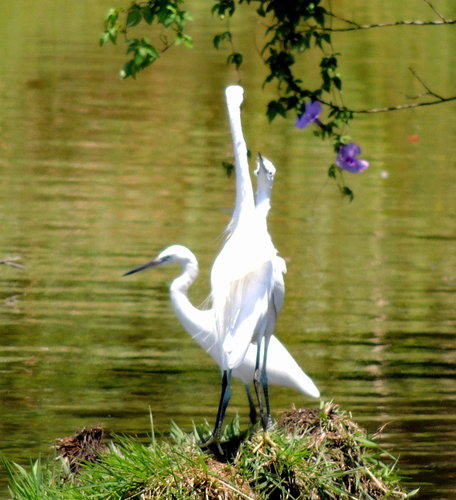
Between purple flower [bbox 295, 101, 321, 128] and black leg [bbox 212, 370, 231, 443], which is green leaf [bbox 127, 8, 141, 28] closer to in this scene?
purple flower [bbox 295, 101, 321, 128]

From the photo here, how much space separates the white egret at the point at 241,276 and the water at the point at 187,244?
5.15ft

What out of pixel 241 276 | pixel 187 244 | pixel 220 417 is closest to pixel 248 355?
pixel 241 276

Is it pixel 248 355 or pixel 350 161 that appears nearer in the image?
pixel 350 161

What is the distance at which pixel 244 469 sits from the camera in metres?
5.09

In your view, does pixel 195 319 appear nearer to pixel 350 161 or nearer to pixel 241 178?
pixel 350 161

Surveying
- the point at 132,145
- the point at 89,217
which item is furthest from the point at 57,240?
the point at 132,145

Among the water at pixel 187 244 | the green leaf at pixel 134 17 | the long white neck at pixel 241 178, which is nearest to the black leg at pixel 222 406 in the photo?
the long white neck at pixel 241 178

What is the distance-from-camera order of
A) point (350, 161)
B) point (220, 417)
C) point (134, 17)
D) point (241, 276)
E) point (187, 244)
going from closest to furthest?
1. point (220, 417)
2. point (241, 276)
3. point (134, 17)
4. point (350, 161)
5. point (187, 244)

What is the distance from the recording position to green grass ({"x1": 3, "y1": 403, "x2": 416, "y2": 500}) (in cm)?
497

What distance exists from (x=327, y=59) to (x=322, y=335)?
326cm

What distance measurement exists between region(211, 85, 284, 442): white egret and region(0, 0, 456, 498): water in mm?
1570

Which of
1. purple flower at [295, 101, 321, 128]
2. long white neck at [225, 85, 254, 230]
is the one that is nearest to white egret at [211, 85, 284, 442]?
long white neck at [225, 85, 254, 230]

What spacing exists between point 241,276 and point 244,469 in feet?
2.38

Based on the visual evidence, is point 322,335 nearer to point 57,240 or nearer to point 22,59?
point 57,240
